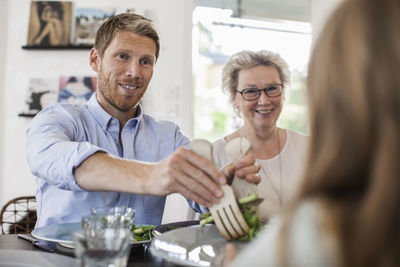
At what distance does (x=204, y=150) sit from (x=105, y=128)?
87 centimetres

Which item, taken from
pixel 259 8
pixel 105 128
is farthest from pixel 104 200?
pixel 259 8

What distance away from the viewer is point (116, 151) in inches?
69.6

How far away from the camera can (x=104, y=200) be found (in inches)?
62.9

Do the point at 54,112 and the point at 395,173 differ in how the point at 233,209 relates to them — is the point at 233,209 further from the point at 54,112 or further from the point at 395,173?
the point at 54,112

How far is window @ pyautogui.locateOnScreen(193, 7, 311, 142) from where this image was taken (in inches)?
138

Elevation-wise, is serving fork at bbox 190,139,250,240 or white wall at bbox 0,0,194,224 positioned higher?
white wall at bbox 0,0,194,224

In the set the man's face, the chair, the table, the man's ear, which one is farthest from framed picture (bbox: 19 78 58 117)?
the table

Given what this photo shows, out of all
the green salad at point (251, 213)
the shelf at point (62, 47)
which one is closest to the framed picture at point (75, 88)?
the shelf at point (62, 47)

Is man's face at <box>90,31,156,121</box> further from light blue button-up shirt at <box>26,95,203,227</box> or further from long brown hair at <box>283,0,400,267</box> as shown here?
long brown hair at <box>283,0,400,267</box>

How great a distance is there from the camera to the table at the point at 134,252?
38.6 inches

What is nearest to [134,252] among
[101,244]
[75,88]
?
[101,244]

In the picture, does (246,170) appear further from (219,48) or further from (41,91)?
(219,48)

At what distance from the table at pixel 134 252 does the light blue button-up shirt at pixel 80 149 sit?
7.3 inches

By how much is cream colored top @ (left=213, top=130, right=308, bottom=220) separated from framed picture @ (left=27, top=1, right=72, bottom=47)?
1638mm
